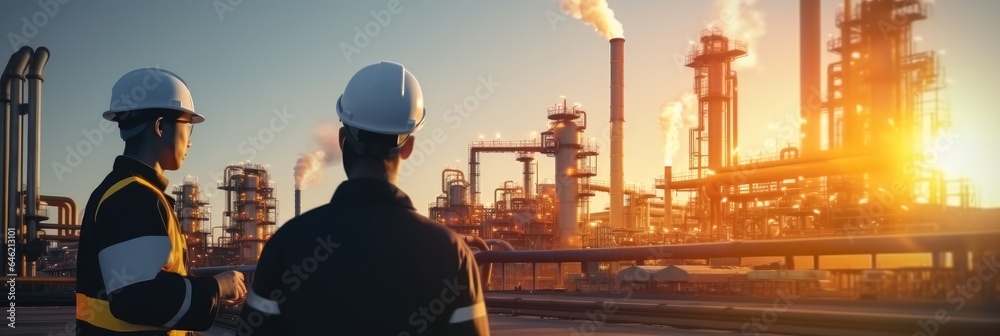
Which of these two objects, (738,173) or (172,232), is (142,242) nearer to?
(172,232)

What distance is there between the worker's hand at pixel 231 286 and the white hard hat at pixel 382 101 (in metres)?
1.04

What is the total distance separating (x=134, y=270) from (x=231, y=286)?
339 millimetres

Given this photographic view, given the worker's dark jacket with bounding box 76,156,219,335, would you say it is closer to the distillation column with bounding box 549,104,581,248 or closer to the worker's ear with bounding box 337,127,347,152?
the worker's ear with bounding box 337,127,347,152

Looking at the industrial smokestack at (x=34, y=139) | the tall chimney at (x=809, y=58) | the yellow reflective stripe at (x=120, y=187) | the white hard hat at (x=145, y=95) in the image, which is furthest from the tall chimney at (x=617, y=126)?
the yellow reflective stripe at (x=120, y=187)

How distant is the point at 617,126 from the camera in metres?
50.0

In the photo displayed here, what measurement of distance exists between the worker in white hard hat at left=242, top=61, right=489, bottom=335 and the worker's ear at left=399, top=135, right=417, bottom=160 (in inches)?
5.8

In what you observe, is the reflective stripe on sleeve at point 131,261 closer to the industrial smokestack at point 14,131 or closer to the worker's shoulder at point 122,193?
the worker's shoulder at point 122,193

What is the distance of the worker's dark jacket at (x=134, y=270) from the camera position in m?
2.65

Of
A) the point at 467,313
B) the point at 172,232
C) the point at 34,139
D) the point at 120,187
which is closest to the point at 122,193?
the point at 120,187

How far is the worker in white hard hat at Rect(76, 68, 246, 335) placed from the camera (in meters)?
2.66

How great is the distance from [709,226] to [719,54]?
10.9 meters

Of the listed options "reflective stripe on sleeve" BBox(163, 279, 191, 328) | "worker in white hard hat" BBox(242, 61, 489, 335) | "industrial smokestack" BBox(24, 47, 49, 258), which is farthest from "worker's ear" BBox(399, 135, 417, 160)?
"industrial smokestack" BBox(24, 47, 49, 258)

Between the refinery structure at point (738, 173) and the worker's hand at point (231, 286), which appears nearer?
the worker's hand at point (231, 286)

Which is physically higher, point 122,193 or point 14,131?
point 14,131
